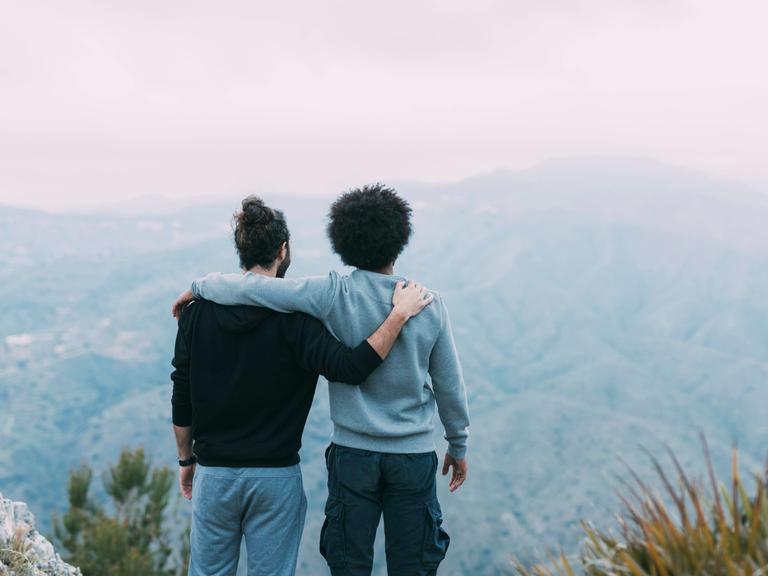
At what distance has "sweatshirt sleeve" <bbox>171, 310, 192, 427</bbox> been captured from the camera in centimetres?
346

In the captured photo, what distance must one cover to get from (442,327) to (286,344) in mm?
699

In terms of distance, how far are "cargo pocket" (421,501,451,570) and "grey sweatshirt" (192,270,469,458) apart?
30 cm

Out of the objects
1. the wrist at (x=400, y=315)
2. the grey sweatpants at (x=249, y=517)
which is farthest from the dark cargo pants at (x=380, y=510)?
the wrist at (x=400, y=315)

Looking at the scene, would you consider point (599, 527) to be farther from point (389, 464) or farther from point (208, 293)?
point (208, 293)

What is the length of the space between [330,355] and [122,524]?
23.7 m

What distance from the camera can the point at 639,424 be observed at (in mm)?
174750

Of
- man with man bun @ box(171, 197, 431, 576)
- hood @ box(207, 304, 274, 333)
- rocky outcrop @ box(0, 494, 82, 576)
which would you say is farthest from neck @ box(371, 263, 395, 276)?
rocky outcrop @ box(0, 494, 82, 576)

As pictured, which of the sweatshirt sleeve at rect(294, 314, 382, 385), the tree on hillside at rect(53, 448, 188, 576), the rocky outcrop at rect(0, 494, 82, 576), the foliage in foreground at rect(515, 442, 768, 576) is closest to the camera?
the foliage in foreground at rect(515, 442, 768, 576)

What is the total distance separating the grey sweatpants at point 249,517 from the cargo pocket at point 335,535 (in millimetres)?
158

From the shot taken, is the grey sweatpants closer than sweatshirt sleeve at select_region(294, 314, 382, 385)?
No

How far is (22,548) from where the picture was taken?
12.4 ft

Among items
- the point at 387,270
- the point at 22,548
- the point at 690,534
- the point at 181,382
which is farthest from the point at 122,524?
the point at 690,534

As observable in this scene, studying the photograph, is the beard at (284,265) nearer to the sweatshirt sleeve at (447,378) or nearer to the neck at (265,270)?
the neck at (265,270)

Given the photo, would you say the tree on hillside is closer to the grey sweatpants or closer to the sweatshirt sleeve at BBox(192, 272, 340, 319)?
the grey sweatpants
